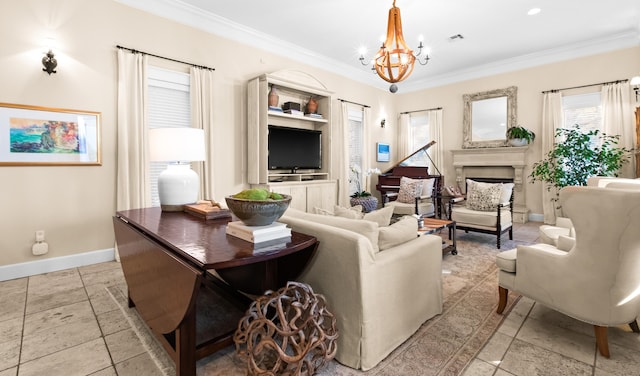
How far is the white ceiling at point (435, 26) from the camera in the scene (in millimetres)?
3750

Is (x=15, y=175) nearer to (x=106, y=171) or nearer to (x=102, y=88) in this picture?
(x=106, y=171)

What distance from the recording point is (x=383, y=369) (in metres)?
1.58

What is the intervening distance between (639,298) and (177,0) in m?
4.84

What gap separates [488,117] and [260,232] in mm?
6046

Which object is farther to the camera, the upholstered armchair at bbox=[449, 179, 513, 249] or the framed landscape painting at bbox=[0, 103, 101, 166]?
the upholstered armchair at bbox=[449, 179, 513, 249]

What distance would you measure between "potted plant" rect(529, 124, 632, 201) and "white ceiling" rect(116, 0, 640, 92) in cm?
142

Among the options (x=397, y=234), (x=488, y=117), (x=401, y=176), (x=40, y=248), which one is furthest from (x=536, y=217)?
(x=40, y=248)

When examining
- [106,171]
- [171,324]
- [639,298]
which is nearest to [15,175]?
[106,171]

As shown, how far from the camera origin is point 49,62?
2.89m

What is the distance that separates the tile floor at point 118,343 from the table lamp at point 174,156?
88cm

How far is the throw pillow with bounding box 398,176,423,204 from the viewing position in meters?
5.02

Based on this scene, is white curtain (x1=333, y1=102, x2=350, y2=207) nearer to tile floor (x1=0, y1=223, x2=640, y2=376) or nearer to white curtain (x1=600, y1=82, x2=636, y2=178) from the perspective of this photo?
tile floor (x1=0, y1=223, x2=640, y2=376)

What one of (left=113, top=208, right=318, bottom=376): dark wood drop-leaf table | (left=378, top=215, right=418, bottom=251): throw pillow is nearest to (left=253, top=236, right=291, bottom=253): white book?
(left=113, top=208, right=318, bottom=376): dark wood drop-leaf table

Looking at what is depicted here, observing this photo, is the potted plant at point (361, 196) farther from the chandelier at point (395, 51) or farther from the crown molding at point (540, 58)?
the chandelier at point (395, 51)
